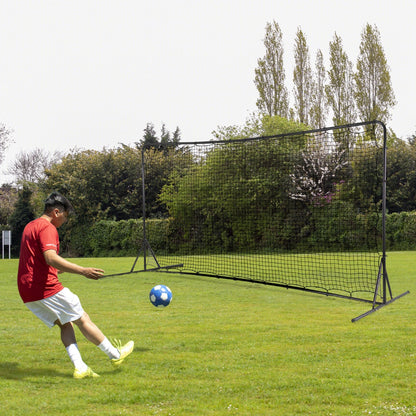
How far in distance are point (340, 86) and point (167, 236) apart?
22604mm

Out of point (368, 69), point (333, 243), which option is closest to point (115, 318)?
point (333, 243)

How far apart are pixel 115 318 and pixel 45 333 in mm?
1497

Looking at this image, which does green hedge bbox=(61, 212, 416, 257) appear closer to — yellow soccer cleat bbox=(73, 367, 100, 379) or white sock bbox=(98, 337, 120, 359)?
white sock bbox=(98, 337, 120, 359)

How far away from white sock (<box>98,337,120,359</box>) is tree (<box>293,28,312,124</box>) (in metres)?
39.5

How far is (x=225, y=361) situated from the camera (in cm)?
631

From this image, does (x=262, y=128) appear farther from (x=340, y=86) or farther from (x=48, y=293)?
(x=48, y=293)

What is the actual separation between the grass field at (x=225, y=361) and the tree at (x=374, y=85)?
3233cm

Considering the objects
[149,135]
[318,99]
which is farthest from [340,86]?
[149,135]

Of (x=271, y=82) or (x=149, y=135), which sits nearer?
(x=271, y=82)

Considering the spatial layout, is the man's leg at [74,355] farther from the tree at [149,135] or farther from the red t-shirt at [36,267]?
the tree at [149,135]

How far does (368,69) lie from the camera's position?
136 ft

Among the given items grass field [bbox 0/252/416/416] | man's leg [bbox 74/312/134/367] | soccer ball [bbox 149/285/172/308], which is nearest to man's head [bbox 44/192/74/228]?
man's leg [bbox 74/312/134/367]

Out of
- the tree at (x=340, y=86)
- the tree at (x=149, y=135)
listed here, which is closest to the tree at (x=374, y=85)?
the tree at (x=340, y=86)

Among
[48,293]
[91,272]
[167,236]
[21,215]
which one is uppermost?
[21,215]
